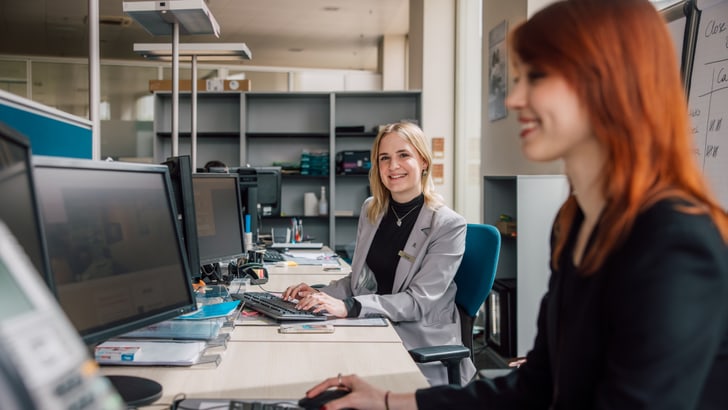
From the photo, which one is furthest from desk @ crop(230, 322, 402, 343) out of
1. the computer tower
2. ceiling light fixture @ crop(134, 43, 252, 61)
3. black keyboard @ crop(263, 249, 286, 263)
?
ceiling light fixture @ crop(134, 43, 252, 61)

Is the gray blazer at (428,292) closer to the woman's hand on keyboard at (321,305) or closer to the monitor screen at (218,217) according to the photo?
the woman's hand on keyboard at (321,305)

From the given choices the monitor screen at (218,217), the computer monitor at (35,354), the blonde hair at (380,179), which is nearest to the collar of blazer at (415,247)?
the blonde hair at (380,179)

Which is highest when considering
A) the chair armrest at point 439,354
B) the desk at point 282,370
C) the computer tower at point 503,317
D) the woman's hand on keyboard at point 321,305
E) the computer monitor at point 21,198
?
the computer monitor at point 21,198

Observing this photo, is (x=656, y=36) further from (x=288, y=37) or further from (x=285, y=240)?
(x=288, y=37)

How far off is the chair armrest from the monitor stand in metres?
0.81

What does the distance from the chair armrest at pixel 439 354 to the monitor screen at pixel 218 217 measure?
0.93 metres

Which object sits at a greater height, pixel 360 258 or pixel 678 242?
pixel 678 242

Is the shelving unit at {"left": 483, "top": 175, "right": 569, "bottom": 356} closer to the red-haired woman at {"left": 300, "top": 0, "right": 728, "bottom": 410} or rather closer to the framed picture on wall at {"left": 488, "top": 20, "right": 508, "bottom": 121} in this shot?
the framed picture on wall at {"left": 488, "top": 20, "right": 508, "bottom": 121}

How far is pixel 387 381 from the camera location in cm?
130

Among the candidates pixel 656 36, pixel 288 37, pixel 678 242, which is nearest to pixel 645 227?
pixel 678 242

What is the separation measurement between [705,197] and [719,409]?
0.28 m

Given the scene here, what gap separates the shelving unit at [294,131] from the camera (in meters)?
6.53

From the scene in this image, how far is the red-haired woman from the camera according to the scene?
0.73 metres

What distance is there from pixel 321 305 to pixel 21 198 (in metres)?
1.07
